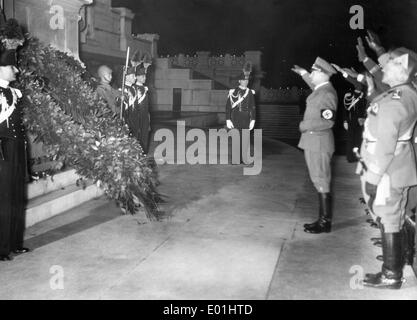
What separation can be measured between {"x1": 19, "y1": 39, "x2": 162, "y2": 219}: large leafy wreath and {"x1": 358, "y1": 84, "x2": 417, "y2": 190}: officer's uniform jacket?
2769mm

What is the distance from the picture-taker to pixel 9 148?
4.42m

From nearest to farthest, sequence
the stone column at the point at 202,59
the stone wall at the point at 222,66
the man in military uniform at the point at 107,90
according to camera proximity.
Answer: the man in military uniform at the point at 107,90 → the stone wall at the point at 222,66 → the stone column at the point at 202,59

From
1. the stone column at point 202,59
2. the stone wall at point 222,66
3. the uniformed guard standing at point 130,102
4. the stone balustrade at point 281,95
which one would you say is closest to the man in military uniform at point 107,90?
the uniformed guard standing at point 130,102

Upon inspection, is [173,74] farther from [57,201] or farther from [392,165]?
[392,165]

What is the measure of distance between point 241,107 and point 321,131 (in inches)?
165

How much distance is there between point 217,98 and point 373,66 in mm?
15039

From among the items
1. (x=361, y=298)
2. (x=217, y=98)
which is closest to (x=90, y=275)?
(x=361, y=298)

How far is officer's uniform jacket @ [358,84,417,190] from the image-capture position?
12.0ft

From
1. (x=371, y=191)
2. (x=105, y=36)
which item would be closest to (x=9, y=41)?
(x=371, y=191)

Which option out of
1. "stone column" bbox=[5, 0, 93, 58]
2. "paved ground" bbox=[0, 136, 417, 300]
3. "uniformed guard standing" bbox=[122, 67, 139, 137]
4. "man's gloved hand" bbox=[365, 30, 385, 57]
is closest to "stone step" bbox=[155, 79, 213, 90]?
"uniformed guard standing" bbox=[122, 67, 139, 137]

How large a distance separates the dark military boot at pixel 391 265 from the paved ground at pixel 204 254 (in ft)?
0.25

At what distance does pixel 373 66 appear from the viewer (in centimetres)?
523

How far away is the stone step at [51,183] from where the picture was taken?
586 cm

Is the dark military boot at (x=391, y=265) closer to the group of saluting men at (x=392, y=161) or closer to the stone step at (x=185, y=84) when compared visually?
the group of saluting men at (x=392, y=161)
